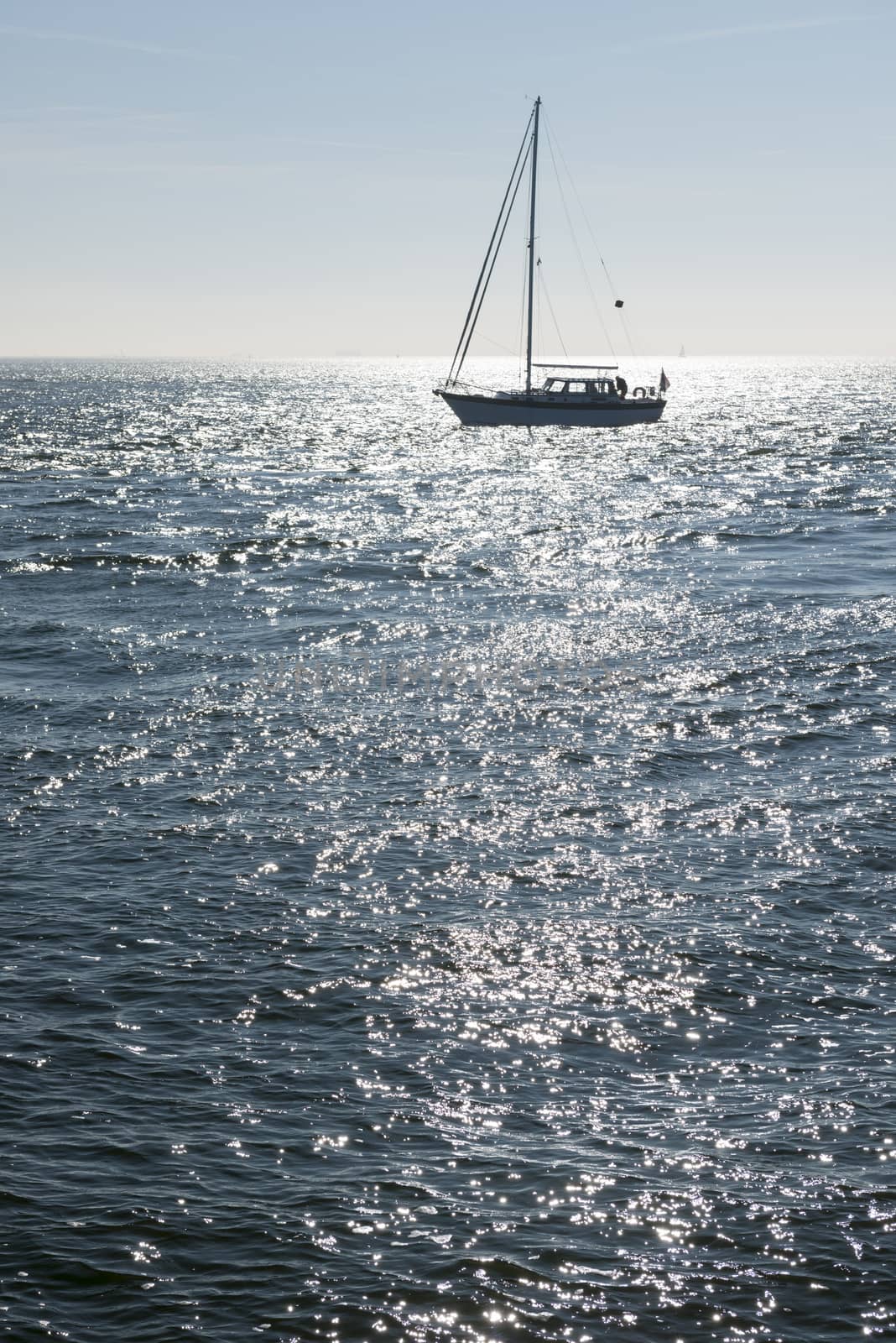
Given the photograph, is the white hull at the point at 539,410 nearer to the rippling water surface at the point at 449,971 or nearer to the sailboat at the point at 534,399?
the sailboat at the point at 534,399

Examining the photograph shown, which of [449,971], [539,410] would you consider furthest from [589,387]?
[449,971]

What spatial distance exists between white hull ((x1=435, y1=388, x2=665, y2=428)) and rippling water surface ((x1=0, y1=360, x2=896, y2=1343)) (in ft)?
240

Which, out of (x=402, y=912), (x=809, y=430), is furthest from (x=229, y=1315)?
(x=809, y=430)

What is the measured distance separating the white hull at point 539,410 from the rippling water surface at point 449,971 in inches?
2875

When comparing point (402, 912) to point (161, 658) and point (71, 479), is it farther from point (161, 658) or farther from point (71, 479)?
point (71, 479)

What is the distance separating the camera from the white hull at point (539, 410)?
4370 inches

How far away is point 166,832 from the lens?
819 inches

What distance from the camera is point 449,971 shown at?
16109mm

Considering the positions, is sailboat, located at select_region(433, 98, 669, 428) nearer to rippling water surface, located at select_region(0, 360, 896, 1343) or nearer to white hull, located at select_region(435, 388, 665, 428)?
white hull, located at select_region(435, 388, 665, 428)

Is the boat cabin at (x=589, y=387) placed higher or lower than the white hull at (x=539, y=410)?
higher

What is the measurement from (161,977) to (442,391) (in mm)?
103459

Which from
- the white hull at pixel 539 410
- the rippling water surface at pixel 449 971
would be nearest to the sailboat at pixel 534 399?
the white hull at pixel 539 410

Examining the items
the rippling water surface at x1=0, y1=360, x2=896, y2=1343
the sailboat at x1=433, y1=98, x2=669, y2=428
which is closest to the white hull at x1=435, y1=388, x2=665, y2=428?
the sailboat at x1=433, y1=98, x2=669, y2=428

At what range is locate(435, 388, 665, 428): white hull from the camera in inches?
4370
